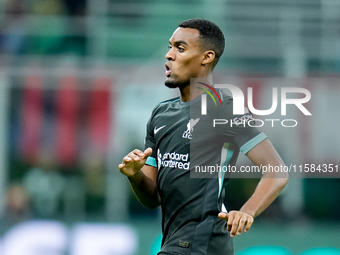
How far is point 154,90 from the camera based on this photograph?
9609 mm

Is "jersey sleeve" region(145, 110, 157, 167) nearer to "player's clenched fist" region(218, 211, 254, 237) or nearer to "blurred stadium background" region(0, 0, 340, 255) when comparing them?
"player's clenched fist" region(218, 211, 254, 237)

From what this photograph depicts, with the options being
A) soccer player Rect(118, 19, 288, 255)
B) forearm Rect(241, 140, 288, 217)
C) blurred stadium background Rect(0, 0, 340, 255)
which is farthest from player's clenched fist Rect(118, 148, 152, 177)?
blurred stadium background Rect(0, 0, 340, 255)

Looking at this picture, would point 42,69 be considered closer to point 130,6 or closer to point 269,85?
point 130,6

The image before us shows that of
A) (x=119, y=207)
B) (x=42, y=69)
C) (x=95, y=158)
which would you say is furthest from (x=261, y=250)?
(x=42, y=69)

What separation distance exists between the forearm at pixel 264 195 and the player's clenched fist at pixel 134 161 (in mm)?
590

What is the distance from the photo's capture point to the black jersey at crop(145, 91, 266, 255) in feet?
9.11

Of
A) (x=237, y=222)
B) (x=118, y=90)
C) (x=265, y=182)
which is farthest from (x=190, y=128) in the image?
(x=118, y=90)

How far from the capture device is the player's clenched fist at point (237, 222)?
241cm

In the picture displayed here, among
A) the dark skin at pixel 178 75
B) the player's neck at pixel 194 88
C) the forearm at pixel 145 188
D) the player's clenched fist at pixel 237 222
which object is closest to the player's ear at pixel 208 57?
the dark skin at pixel 178 75

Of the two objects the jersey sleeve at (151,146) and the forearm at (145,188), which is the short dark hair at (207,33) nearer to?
the jersey sleeve at (151,146)

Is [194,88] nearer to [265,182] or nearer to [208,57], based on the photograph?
[208,57]

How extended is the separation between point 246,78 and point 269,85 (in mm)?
446

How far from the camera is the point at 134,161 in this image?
276 centimetres

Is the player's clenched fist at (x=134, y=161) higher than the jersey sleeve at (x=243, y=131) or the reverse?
the reverse
